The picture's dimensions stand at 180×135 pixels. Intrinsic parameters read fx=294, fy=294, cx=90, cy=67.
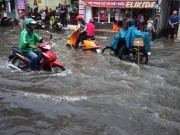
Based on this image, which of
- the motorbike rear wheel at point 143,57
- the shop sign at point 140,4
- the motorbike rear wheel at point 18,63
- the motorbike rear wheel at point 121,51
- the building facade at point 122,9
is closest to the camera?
the motorbike rear wheel at point 18,63

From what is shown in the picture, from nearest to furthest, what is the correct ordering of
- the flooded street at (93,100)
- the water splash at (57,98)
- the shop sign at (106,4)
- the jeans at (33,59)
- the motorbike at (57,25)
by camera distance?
1. the flooded street at (93,100)
2. the water splash at (57,98)
3. the jeans at (33,59)
4. the shop sign at (106,4)
5. the motorbike at (57,25)

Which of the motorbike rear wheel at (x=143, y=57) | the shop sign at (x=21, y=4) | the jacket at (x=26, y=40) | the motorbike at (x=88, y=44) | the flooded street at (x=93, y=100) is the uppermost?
the shop sign at (x=21, y=4)

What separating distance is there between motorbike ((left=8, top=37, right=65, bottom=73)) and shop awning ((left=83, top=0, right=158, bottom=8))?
1098 centimetres

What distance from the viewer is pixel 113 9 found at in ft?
65.0

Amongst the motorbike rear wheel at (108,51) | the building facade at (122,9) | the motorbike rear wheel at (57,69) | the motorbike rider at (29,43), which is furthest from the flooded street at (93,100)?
the building facade at (122,9)

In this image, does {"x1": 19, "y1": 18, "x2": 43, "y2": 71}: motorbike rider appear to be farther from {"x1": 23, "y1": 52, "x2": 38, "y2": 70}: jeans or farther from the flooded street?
the flooded street

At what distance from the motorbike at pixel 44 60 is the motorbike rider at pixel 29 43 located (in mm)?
133

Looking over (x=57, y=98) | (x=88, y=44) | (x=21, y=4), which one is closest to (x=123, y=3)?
(x=88, y=44)

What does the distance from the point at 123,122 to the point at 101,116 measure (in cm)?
44

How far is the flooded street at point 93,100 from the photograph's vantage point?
Answer: 16.1ft

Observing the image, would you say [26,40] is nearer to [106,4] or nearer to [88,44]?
[88,44]

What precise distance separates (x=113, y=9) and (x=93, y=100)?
14451 mm

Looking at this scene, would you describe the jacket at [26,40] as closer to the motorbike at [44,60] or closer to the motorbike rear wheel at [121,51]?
the motorbike at [44,60]

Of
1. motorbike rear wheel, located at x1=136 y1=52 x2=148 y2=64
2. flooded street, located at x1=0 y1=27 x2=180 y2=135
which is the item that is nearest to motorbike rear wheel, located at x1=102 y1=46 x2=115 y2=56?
motorbike rear wheel, located at x1=136 y1=52 x2=148 y2=64
